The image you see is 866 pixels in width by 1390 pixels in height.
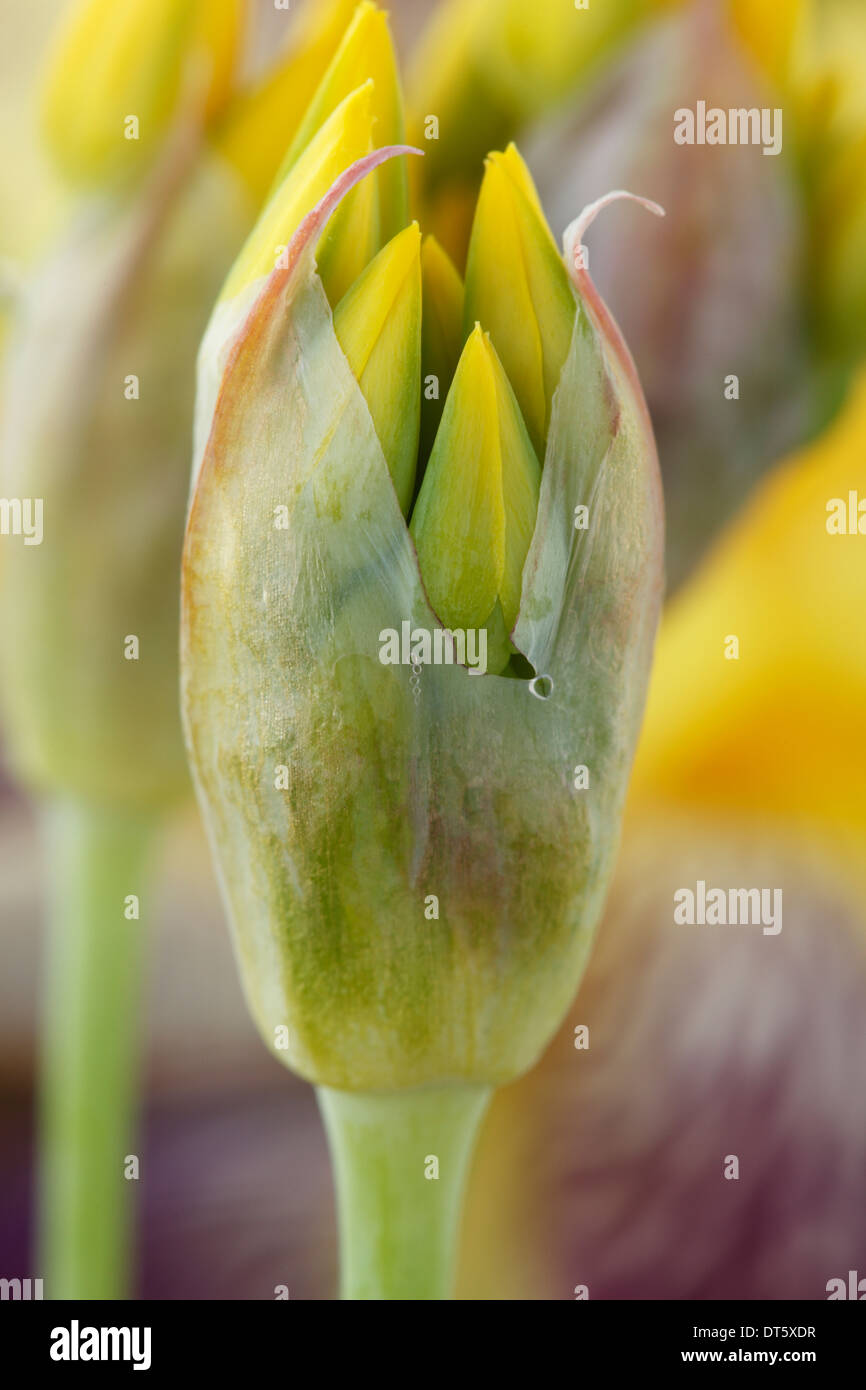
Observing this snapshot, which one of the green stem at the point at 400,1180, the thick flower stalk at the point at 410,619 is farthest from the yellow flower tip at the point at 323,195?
the green stem at the point at 400,1180

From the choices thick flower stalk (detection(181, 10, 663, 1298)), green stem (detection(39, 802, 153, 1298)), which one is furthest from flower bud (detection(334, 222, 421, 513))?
green stem (detection(39, 802, 153, 1298))

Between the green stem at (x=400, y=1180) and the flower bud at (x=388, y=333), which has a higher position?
the flower bud at (x=388, y=333)

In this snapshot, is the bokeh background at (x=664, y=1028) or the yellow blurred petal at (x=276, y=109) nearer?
the yellow blurred petal at (x=276, y=109)

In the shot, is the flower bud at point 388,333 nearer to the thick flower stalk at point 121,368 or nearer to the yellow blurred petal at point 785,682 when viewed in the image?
the thick flower stalk at point 121,368

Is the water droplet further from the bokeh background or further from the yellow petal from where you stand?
the bokeh background

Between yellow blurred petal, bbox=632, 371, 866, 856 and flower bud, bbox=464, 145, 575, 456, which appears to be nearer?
flower bud, bbox=464, 145, 575, 456

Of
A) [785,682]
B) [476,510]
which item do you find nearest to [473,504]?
[476,510]

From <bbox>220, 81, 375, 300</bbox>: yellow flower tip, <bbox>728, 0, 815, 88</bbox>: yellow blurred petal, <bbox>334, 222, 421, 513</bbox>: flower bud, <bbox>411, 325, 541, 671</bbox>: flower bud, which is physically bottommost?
<bbox>411, 325, 541, 671</bbox>: flower bud
